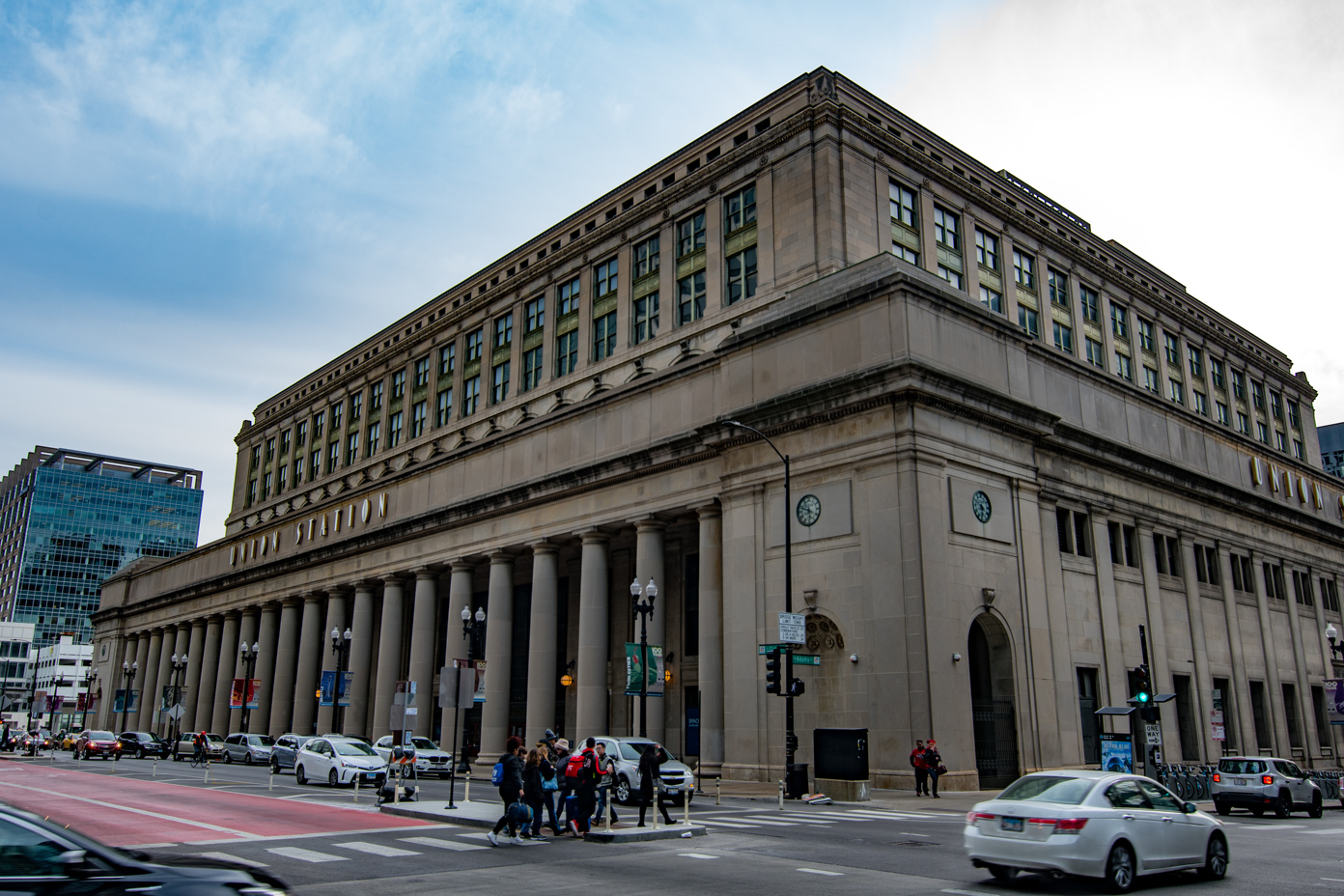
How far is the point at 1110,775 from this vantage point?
1370 cm

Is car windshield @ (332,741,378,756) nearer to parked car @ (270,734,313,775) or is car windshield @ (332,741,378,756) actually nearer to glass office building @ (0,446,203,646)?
parked car @ (270,734,313,775)

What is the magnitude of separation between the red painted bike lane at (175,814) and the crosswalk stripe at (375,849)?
191cm

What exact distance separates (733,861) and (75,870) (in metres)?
10.7

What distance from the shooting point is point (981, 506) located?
34.4 meters

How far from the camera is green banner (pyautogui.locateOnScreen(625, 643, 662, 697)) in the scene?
33.3m

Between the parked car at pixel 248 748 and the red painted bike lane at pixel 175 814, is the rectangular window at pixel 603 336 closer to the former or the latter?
the parked car at pixel 248 748

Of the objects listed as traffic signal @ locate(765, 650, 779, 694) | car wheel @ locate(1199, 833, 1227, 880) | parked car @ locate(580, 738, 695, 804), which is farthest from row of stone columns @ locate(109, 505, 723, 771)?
car wheel @ locate(1199, 833, 1227, 880)

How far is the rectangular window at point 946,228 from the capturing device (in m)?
55.8

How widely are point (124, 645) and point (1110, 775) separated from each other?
111425 millimetres

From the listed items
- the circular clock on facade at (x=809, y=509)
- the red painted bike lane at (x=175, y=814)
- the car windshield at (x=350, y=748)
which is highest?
the circular clock on facade at (x=809, y=509)

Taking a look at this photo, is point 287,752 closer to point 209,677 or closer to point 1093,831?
point 1093,831

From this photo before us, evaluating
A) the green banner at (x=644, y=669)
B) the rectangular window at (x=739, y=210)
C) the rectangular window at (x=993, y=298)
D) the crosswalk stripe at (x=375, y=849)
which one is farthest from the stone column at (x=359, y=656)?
the crosswalk stripe at (x=375, y=849)

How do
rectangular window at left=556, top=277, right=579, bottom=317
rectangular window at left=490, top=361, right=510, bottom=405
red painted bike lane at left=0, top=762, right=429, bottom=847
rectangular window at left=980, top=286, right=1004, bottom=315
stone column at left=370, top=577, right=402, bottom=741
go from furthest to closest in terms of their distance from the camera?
rectangular window at left=490, top=361, right=510, bottom=405 < rectangular window at left=556, top=277, right=579, bottom=317 < stone column at left=370, top=577, right=402, bottom=741 < rectangular window at left=980, top=286, right=1004, bottom=315 < red painted bike lane at left=0, top=762, right=429, bottom=847

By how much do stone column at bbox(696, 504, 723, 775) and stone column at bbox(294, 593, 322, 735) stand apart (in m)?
39.1
